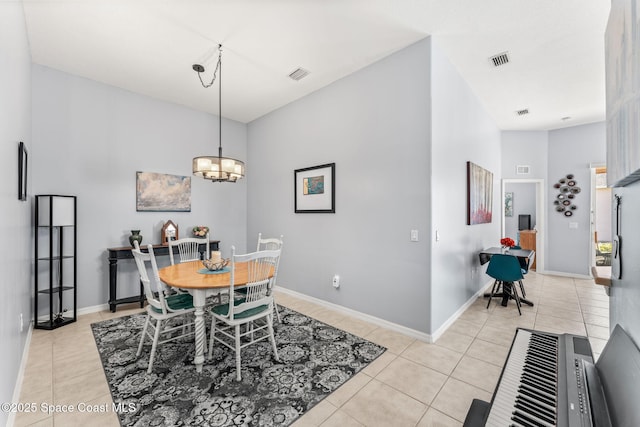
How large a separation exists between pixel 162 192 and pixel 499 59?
493 centimetres

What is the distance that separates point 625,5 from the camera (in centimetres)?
90

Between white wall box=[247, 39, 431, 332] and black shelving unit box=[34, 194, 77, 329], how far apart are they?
8.89ft

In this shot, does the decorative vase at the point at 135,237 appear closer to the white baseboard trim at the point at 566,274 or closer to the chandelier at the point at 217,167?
the chandelier at the point at 217,167

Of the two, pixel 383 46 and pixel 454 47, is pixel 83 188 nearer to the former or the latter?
pixel 383 46

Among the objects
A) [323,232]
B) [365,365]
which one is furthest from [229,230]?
[365,365]

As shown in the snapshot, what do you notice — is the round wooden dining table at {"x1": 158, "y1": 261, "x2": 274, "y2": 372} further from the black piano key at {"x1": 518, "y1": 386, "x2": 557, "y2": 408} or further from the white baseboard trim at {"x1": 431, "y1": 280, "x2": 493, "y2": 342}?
the black piano key at {"x1": 518, "y1": 386, "x2": 557, "y2": 408}

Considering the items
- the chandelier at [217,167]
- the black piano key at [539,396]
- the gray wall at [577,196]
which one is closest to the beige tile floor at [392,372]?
the black piano key at [539,396]

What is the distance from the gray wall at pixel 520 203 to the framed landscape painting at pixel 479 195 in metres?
3.37

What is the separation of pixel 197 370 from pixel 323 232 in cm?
220

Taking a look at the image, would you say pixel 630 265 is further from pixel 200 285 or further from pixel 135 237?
pixel 135 237

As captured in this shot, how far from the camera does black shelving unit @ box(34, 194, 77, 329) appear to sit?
10.3ft

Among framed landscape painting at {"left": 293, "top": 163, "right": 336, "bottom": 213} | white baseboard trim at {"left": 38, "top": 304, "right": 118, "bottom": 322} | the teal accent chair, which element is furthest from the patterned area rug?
the teal accent chair

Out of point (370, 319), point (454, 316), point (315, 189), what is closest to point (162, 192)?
point (315, 189)

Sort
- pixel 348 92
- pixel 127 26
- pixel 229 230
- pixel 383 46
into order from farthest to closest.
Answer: pixel 229 230, pixel 348 92, pixel 383 46, pixel 127 26
